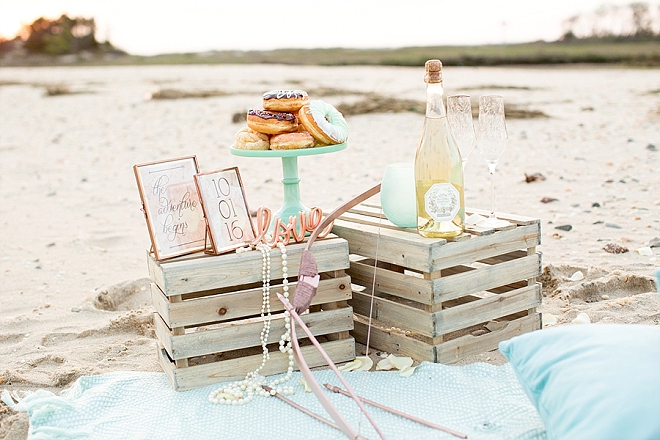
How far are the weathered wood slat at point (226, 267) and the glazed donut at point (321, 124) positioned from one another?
543mm

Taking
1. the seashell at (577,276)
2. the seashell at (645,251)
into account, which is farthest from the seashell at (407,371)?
the seashell at (645,251)

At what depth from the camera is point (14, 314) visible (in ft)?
13.9

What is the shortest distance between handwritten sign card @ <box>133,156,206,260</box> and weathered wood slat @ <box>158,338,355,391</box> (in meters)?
0.51

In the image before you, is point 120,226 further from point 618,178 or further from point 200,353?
point 618,178

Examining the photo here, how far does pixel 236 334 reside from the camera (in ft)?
10.1

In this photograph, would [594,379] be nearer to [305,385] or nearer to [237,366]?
[305,385]

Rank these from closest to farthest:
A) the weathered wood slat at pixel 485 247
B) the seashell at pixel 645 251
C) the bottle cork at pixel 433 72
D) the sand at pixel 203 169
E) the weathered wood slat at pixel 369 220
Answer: the bottle cork at pixel 433 72, the weathered wood slat at pixel 485 247, the weathered wood slat at pixel 369 220, the sand at pixel 203 169, the seashell at pixel 645 251

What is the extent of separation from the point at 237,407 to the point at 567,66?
2607cm

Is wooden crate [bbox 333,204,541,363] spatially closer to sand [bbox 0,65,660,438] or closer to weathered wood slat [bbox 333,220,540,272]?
weathered wood slat [bbox 333,220,540,272]

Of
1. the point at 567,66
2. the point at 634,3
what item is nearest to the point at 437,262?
the point at 567,66

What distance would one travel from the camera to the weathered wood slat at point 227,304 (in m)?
2.98

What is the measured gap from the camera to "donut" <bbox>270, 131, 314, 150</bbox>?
3.35 metres

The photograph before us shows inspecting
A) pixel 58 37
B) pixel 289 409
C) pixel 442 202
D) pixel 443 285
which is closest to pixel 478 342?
pixel 443 285

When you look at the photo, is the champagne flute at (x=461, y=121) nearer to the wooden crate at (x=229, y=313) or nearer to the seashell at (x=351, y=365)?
the wooden crate at (x=229, y=313)
